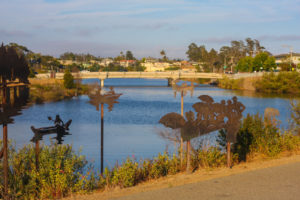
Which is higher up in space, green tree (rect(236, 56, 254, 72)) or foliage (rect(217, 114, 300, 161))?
green tree (rect(236, 56, 254, 72))

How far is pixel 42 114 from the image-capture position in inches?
1711

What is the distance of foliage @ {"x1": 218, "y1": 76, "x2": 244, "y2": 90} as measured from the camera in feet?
302

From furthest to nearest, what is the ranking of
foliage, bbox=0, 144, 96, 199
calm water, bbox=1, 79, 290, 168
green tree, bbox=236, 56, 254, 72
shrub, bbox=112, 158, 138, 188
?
green tree, bbox=236, 56, 254, 72
calm water, bbox=1, 79, 290, 168
shrub, bbox=112, 158, 138, 188
foliage, bbox=0, 144, 96, 199

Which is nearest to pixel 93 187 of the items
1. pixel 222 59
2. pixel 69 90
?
pixel 69 90

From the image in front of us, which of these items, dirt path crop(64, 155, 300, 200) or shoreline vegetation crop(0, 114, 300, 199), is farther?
shoreline vegetation crop(0, 114, 300, 199)

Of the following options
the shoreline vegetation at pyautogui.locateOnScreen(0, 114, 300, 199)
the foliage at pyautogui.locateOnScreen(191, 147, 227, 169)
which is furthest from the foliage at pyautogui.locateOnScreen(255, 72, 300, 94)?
the foliage at pyautogui.locateOnScreen(191, 147, 227, 169)

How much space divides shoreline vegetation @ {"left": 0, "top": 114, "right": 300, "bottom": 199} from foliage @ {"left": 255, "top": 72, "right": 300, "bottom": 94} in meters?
69.3

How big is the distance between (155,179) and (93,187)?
4.54ft

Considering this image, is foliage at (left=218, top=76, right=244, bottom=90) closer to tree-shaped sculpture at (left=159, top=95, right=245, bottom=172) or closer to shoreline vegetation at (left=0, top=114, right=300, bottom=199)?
shoreline vegetation at (left=0, top=114, right=300, bottom=199)

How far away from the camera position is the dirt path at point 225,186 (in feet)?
24.0

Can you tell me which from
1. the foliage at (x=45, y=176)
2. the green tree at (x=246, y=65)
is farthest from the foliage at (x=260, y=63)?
the foliage at (x=45, y=176)

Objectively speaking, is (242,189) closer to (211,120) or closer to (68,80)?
(211,120)

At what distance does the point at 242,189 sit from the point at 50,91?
61.1 meters

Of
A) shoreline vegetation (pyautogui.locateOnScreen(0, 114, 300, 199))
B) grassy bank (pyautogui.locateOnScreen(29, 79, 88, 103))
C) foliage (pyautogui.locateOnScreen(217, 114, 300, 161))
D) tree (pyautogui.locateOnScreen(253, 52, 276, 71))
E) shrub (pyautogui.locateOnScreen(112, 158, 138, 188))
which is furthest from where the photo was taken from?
tree (pyautogui.locateOnScreen(253, 52, 276, 71))
